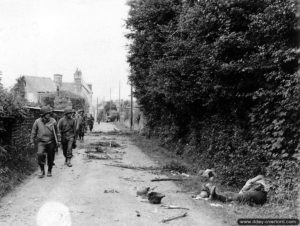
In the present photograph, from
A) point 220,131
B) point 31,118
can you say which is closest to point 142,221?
point 220,131

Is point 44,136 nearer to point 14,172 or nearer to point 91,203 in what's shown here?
point 14,172

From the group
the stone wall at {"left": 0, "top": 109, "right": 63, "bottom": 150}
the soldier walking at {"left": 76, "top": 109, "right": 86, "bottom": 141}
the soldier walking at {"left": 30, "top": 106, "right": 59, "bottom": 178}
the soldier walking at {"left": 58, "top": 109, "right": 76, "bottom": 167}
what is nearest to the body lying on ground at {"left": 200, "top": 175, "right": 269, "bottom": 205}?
the soldier walking at {"left": 30, "top": 106, "right": 59, "bottom": 178}

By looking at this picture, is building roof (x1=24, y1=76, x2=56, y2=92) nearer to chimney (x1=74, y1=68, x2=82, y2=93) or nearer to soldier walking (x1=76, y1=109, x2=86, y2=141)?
chimney (x1=74, y1=68, x2=82, y2=93)

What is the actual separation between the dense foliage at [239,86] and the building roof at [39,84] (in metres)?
59.2

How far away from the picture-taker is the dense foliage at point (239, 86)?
8.41 meters

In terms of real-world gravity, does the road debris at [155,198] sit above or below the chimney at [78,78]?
below

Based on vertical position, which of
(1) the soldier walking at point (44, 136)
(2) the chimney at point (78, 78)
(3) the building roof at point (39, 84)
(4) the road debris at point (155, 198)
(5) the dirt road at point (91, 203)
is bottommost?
(5) the dirt road at point (91, 203)

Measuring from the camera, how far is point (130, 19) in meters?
23.7

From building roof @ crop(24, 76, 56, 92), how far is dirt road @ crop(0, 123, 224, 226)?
211 feet

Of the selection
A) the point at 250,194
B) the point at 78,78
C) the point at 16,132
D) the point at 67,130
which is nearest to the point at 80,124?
the point at 67,130

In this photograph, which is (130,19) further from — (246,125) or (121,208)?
(121,208)

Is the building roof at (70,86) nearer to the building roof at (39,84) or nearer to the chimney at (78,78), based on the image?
the chimney at (78,78)

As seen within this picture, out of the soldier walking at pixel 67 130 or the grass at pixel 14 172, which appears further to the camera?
the soldier walking at pixel 67 130

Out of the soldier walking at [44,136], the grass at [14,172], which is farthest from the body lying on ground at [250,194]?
the soldier walking at [44,136]
